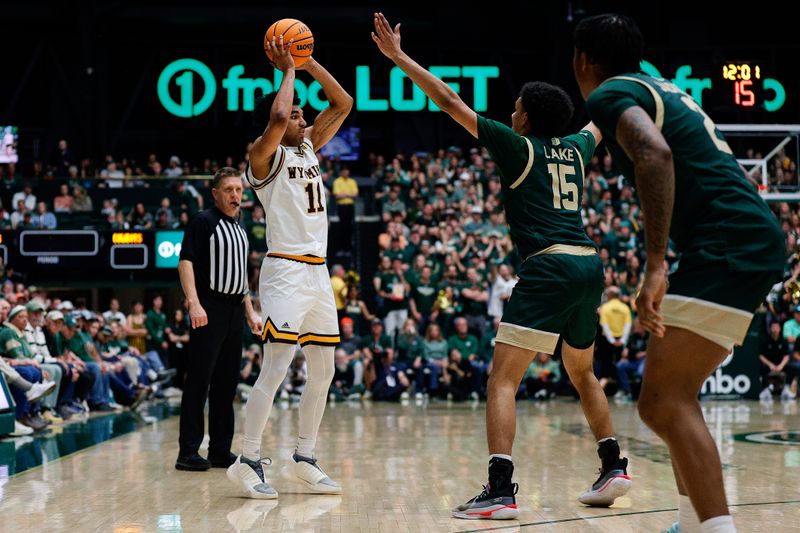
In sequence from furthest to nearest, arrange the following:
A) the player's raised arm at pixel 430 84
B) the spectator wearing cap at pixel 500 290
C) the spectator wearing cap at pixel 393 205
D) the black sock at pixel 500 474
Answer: the spectator wearing cap at pixel 393 205 → the spectator wearing cap at pixel 500 290 → the player's raised arm at pixel 430 84 → the black sock at pixel 500 474

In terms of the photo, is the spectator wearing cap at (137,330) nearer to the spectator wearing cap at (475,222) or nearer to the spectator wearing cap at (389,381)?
the spectator wearing cap at (389,381)

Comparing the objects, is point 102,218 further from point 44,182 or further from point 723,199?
point 723,199

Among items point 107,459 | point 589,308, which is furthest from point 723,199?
point 107,459

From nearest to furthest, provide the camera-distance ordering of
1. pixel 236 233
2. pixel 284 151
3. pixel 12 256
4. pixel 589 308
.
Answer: pixel 589 308, pixel 284 151, pixel 236 233, pixel 12 256

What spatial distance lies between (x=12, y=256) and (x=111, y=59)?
12.2m

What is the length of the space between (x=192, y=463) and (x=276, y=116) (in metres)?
2.61

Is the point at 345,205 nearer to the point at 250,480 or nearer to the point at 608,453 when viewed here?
the point at 250,480

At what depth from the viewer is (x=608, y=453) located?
5480 mm

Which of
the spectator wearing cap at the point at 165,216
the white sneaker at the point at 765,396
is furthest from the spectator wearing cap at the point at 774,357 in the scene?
the spectator wearing cap at the point at 165,216

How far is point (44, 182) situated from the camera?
67.0ft

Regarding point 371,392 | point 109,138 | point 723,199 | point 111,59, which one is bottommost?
point 371,392

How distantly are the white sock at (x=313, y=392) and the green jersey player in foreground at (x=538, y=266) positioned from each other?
3.75 ft

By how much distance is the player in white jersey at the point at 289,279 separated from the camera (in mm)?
5707

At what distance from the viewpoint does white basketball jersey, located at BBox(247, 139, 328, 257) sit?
5879 millimetres
